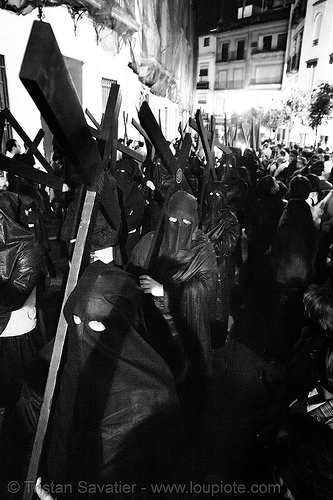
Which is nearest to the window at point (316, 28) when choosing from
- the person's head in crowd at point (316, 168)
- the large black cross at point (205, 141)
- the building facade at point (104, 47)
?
the building facade at point (104, 47)

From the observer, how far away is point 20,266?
101 inches

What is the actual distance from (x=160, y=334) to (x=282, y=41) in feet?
70.9

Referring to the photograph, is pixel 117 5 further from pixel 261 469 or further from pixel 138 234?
pixel 261 469

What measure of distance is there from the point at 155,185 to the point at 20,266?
303 cm

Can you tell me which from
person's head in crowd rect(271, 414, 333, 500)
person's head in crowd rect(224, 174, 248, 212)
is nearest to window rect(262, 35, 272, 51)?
person's head in crowd rect(224, 174, 248, 212)

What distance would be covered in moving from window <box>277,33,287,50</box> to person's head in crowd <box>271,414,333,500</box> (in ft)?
72.2

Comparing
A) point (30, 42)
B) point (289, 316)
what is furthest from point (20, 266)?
point (289, 316)

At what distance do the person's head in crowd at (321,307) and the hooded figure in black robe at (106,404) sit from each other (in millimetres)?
760

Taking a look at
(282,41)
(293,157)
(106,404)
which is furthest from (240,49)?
(106,404)

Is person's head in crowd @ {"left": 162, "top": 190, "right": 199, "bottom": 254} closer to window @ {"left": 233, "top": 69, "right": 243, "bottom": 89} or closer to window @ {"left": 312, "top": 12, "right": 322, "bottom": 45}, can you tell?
window @ {"left": 233, "top": 69, "right": 243, "bottom": 89}

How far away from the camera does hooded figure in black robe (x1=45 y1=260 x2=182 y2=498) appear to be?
165cm

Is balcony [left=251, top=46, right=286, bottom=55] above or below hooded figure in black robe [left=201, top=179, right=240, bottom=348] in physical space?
above

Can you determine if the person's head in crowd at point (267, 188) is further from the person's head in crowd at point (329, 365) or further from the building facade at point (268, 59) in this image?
the building facade at point (268, 59)

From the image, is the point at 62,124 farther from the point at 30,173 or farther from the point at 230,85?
the point at 230,85
